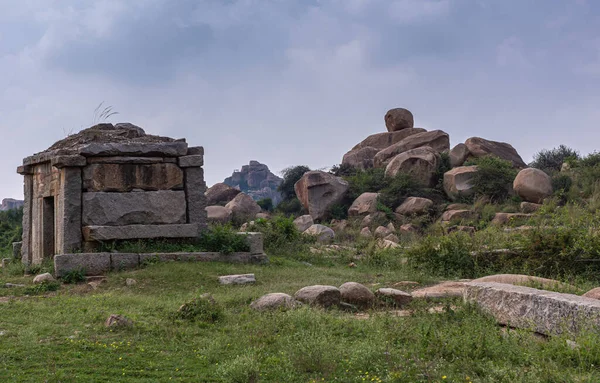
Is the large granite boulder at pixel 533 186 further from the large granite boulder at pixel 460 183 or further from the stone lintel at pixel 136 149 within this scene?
the stone lintel at pixel 136 149

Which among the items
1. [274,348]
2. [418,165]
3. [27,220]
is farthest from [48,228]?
[418,165]

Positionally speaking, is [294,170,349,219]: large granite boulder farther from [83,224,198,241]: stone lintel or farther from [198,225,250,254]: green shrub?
[83,224,198,241]: stone lintel

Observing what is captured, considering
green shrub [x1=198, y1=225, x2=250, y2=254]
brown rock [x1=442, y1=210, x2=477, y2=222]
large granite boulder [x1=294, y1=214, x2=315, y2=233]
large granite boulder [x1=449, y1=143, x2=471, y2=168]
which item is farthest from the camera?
large granite boulder [x1=449, y1=143, x2=471, y2=168]

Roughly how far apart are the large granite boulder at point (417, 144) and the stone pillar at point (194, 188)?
21119 mm

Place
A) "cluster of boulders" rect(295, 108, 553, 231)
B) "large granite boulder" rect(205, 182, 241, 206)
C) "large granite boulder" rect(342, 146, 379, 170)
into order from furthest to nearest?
"large granite boulder" rect(342, 146, 379, 170)
"large granite boulder" rect(205, 182, 241, 206)
"cluster of boulders" rect(295, 108, 553, 231)

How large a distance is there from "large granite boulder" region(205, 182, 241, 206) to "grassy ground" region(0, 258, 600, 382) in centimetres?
2396

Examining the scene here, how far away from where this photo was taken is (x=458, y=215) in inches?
941

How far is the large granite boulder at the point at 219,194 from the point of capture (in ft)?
105

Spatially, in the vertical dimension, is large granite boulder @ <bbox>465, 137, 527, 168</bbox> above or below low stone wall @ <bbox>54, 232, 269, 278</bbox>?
above

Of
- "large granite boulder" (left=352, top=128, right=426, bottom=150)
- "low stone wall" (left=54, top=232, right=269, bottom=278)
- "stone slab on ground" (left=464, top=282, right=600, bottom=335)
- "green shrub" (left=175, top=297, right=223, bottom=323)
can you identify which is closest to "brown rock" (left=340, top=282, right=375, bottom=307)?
"stone slab on ground" (left=464, top=282, right=600, bottom=335)

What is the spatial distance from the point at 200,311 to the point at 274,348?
174 centimetres

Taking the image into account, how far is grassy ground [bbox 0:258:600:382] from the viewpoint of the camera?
475cm

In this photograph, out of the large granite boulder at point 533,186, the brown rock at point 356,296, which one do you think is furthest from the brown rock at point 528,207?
the brown rock at point 356,296

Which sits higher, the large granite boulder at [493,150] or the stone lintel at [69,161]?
the large granite boulder at [493,150]
